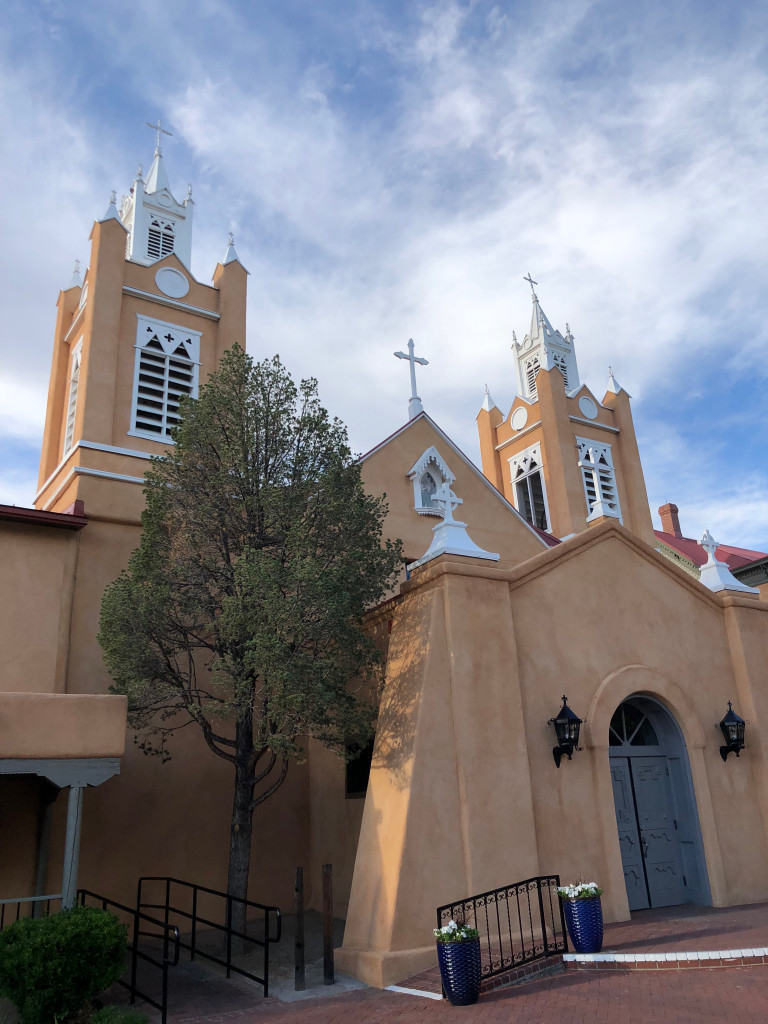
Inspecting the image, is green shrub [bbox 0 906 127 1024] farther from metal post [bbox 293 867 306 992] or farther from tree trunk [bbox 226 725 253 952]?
tree trunk [bbox 226 725 253 952]

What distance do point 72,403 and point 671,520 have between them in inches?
1046

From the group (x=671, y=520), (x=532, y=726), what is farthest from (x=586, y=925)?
(x=671, y=520)

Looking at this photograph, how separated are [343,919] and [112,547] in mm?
7327

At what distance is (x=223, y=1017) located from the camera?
27.2 feet

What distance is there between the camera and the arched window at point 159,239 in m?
19.3

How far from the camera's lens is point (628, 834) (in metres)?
11.7

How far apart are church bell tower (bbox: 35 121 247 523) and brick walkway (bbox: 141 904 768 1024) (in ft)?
28.3

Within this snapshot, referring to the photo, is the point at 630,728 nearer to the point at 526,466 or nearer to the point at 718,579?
the point at 718,579

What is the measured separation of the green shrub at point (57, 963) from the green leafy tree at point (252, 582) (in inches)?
114

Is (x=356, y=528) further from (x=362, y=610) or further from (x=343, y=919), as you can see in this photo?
(x=343, y=919)

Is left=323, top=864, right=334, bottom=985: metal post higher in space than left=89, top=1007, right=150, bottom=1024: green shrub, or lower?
higher

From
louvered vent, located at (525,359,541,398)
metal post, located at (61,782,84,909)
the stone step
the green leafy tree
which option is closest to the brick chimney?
louvered vent, located at (525,359,541,398)

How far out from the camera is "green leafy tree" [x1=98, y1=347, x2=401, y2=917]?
10.5 m

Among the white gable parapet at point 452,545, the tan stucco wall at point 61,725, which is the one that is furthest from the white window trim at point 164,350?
the tan stucco wall at point 61,725
